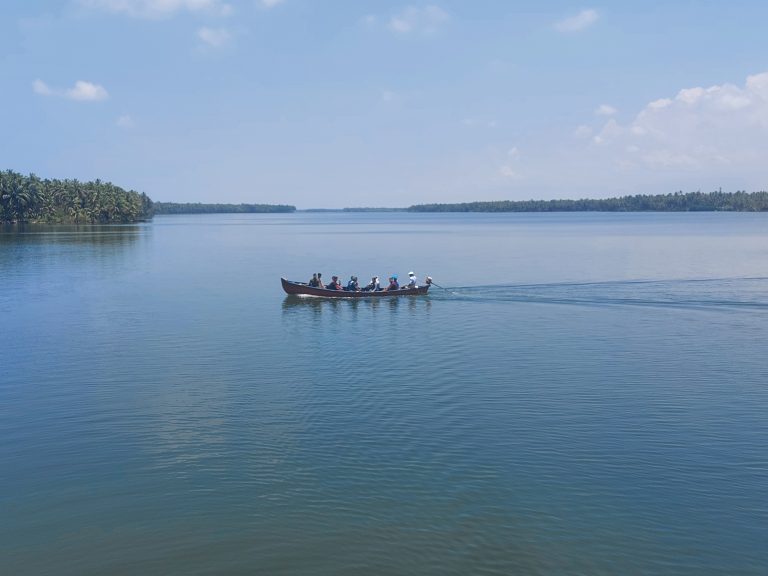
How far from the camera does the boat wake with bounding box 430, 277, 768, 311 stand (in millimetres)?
46156

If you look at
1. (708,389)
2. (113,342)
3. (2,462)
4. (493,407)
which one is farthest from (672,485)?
(113,342)

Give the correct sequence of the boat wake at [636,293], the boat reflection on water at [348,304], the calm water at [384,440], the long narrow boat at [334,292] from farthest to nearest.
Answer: the long narrow boat at [334,292], the boat wake at [636,293], the boat reflection on water at [348,304], the calm water at [384,440]

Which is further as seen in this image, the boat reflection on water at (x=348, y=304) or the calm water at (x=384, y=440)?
the boat reflection on water at (x=348, y=304)

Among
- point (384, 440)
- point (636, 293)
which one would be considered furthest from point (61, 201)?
point (384, 440)

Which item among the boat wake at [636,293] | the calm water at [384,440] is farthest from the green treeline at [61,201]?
the boat wake at [636,293]

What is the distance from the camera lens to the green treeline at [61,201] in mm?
147250

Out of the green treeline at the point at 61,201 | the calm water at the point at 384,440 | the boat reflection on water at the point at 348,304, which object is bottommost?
the calm water at the point at 384,440

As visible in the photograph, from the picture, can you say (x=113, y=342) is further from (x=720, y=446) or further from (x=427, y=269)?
(x=427, y=269)

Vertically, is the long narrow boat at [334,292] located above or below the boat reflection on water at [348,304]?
above

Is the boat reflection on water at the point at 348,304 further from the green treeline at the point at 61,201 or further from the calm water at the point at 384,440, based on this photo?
the green treeline at the point at 61,201

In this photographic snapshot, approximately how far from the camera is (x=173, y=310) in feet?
144

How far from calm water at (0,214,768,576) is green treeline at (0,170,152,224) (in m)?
119

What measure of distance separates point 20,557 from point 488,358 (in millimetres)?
20711

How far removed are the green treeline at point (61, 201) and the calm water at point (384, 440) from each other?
11946 centimetres
